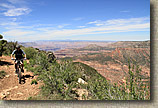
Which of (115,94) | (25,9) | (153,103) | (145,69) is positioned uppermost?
(25,9)

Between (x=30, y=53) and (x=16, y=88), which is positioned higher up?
(x=30, y=53)

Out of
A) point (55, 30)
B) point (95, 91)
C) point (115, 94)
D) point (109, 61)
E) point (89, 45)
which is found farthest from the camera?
point (89, 45)

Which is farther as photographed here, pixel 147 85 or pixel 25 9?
pixel 25 9

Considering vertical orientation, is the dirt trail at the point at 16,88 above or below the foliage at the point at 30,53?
below

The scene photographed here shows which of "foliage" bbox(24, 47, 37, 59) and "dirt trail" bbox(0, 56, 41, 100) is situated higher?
"foliage" bbox(24, 47, 37, 59)

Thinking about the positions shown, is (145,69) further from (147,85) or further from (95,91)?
(95,91)

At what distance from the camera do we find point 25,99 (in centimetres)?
350

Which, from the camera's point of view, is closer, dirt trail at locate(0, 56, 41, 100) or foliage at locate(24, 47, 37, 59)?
dirt trail at locate(0, 56, 41, 100)

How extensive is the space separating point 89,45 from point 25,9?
2.83m

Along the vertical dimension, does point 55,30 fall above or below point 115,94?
above

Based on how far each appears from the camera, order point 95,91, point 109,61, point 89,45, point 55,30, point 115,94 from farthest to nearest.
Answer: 1. point 89,45
2. point 55,30
3. point 109,61
4. point 95,91
5. point 115,94

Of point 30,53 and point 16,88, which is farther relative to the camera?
point 30,53

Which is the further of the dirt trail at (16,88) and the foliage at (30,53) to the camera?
the foliage at (30,53)

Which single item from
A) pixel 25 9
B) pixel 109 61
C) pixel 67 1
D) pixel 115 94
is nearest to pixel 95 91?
pixel 115 94
